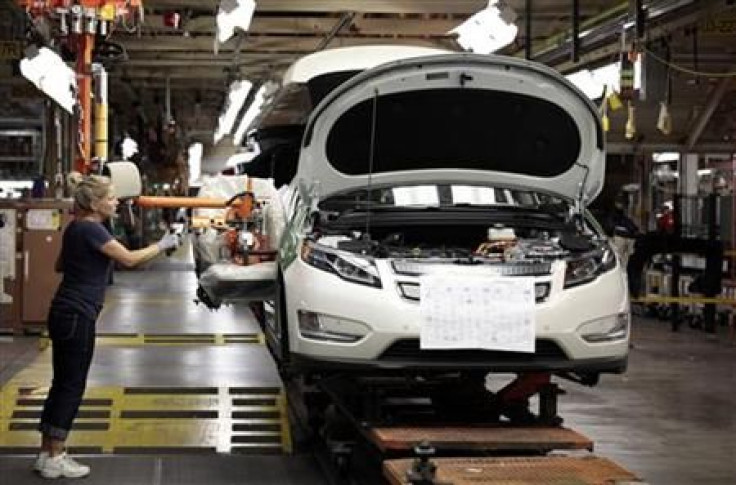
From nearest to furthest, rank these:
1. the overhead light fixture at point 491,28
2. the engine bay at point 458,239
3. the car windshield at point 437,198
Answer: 1. the engine bay at point 458,239
2. the car windshield at point 437,198
3. the overhead light fixture at point 491,28

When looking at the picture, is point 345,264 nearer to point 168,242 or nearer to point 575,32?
point 168,242

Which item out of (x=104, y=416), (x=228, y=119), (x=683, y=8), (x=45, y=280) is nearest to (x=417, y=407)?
(x=104, y=416)

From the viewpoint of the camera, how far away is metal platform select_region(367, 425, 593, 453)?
5324 millimetres

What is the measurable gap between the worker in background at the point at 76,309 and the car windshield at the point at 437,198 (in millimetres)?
1033

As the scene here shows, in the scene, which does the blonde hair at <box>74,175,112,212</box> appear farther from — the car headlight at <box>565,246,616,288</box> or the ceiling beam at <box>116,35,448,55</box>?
the ceiling beam at <box>116,35,448,55</box>

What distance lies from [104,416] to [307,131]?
2.86 m

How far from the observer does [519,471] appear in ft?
16.6

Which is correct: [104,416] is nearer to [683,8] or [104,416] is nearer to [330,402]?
[330,402]

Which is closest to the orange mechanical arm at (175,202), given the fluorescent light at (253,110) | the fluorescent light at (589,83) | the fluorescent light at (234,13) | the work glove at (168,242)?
the fluorescent light at (234,13)

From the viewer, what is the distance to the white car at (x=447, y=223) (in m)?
5.33

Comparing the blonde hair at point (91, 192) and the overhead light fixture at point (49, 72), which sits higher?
the overhead light fixture at point (49, 72)

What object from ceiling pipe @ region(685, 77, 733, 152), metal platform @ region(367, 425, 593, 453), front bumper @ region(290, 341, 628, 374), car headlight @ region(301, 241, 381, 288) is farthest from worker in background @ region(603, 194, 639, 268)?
car headlight @ region(301, 241, 381, 288)

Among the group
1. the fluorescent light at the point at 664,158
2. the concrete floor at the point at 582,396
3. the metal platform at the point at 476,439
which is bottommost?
the concrete floor at the point at 582,396

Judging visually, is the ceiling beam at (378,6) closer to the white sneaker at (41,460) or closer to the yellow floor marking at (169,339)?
the yellow floor marking at (169,339)
